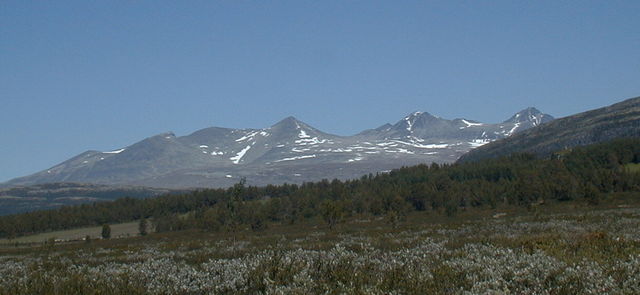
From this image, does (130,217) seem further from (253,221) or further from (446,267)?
(446,267)

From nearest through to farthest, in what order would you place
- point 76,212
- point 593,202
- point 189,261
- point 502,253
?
point 502,253 < point 189,261 < point 593,202 < point 76,212

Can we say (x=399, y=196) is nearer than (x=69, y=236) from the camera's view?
No

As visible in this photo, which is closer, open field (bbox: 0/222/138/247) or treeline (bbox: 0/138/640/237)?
treeline (bbox: 0/138/640/237)

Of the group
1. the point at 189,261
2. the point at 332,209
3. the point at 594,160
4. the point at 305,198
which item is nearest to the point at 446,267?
the point at 189,261

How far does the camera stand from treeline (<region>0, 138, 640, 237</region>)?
359ft

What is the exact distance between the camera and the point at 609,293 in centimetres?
1144

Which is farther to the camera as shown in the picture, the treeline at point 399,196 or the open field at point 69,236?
the open field at point 69,236

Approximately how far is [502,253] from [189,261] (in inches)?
520

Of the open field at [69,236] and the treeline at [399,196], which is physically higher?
the treeline at [399,196]

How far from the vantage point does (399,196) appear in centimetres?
12612

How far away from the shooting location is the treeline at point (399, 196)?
359ft

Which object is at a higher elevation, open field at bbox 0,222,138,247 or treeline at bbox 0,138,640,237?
treeline at bbox 0,138,640,237

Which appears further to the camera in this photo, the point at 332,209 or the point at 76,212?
the point at 76,212

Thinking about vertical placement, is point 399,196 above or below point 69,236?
above
